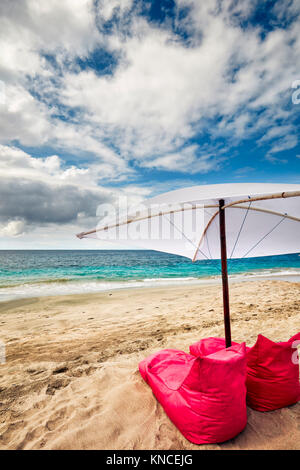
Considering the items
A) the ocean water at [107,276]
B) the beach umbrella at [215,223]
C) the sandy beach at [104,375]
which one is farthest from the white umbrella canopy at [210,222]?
the ocean water at [107,276]

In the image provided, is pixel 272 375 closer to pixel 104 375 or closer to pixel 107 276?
pixel 104 375

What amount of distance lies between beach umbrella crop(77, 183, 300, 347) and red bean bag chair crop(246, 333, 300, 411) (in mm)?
482

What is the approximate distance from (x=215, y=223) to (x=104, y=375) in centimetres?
295

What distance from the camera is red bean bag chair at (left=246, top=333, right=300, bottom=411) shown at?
226cm

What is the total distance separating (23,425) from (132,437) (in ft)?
4.15

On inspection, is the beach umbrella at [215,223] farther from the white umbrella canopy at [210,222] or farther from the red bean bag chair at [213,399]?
the red bean bag chair at [213,399]

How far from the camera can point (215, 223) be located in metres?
3.40

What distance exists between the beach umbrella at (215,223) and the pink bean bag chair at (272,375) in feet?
1.58

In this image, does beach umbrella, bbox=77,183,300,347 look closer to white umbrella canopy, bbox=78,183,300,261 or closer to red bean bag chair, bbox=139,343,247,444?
white umbrella canopy, bbox=78,183,300,261

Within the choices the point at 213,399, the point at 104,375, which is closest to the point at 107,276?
the point at 104,375

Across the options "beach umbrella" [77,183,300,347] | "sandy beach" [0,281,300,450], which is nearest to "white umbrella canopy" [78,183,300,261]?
"beach umbrella" [77,183,300,347]

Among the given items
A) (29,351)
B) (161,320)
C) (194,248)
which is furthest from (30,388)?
(161,320)

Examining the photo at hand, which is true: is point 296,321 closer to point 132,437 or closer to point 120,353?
point 120,353
